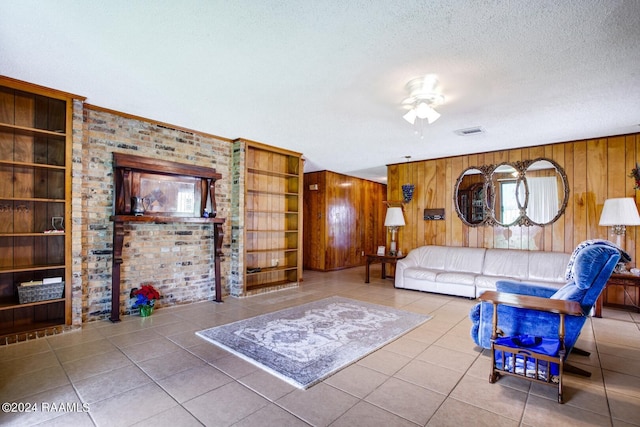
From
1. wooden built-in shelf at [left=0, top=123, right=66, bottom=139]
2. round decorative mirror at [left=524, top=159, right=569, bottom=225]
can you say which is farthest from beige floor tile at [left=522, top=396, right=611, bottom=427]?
wooden built-in shelf at [left=0, top=123, right=66, bottom=139]

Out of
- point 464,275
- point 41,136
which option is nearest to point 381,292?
point 464,275

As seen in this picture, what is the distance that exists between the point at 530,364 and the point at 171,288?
4.42 metres

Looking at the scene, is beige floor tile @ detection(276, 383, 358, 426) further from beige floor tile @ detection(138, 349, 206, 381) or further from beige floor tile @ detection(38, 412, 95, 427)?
beige floor tile @ detection(38, 412, 95, 427)

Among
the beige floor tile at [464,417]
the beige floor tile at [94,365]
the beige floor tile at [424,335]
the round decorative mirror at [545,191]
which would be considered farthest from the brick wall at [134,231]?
the round decorative mirror at [545,191]

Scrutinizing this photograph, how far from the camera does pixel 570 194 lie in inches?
203

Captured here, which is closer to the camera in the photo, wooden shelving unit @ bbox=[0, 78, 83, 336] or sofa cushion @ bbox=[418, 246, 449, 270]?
wooden shelving unit @ bbox=[0, 78, 83, 336]

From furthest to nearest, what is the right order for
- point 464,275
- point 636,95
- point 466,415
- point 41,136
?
point 464,275 < point 41,136 < point 636,95 < point 466,415

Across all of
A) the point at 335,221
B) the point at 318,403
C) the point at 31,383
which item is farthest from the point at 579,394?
the point at 335,221

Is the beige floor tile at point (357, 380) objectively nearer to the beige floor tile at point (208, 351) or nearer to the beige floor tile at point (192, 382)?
the beige floor tile at point (192, 382)

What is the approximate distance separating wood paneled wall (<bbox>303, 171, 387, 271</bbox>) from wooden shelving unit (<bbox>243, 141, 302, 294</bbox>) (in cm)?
181

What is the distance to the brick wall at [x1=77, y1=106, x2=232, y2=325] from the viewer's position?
3824 millimetres

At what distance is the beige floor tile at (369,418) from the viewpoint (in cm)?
198

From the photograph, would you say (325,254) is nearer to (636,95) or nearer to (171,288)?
(171,288)

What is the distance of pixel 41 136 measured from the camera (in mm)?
3596
